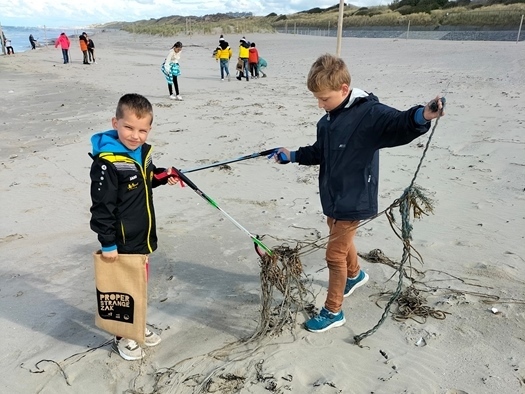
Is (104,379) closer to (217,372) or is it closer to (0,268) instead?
(217,372)

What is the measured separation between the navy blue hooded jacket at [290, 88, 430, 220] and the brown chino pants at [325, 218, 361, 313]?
0.26 feet

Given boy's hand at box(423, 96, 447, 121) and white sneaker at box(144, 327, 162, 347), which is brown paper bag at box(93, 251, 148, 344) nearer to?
white sneaker at box(144, 327, 162, 347)

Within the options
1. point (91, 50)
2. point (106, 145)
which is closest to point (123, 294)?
point (106, 145)

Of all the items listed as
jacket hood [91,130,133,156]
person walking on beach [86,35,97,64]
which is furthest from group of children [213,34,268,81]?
jacket hood [91,130,133,156]

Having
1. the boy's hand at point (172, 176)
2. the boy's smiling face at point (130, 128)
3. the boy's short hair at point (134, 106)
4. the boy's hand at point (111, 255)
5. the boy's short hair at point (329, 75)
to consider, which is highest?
the boy's short hair at point (329, 75)

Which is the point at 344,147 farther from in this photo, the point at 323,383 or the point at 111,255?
the point at 111,255

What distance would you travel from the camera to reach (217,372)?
2.79 m

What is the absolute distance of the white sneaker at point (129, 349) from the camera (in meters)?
2.95

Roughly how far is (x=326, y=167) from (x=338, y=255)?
61 cm

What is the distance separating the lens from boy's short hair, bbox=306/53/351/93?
8.82 ft

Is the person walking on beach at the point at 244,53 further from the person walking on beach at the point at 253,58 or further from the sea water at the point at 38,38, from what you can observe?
the sea water at the point at 38,38

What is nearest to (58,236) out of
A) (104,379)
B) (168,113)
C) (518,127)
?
(104,379)

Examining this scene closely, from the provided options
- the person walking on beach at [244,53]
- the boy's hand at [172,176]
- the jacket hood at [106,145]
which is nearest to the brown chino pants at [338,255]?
the boy's hand at [172,176]

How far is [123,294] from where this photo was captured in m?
2.76
